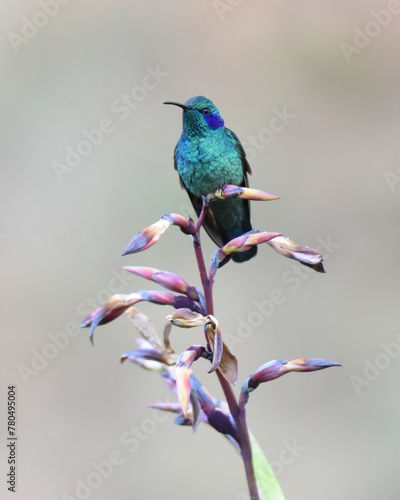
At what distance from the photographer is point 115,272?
282cm

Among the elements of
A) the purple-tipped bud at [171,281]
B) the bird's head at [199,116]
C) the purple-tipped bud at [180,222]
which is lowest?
the purple-tipped bud at [171,281]

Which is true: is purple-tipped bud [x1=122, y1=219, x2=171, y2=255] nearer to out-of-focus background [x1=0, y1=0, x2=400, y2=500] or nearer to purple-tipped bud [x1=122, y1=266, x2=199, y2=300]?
purple-tipped bud [x1=122, y1=266, x2=199, y2=300]

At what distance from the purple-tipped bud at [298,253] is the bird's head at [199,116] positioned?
0.85m

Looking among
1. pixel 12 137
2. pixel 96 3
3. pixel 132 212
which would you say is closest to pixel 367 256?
pixel 132 212

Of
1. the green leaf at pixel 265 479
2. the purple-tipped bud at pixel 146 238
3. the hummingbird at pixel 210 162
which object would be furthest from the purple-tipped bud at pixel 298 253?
the hummingbird at pixel 210 162

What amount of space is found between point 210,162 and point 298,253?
31.0 inches

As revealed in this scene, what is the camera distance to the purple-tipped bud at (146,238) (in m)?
0.79

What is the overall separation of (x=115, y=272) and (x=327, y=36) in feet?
6.51

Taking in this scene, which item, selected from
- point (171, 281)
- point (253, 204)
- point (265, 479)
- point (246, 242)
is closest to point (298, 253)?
point (246, 242)

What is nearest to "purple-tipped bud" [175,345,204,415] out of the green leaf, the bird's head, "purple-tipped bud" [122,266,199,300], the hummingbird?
"purple-tipped bud" [122,266,199,300]

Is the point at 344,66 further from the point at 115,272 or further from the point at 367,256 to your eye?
the point at 115,272

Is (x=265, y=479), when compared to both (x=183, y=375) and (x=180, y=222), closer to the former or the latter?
(x=183, y=375)

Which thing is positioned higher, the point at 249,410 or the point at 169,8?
the point at 169,8

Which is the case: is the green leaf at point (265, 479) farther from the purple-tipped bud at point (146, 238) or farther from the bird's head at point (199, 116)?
the bird's head at point (199, 116)
